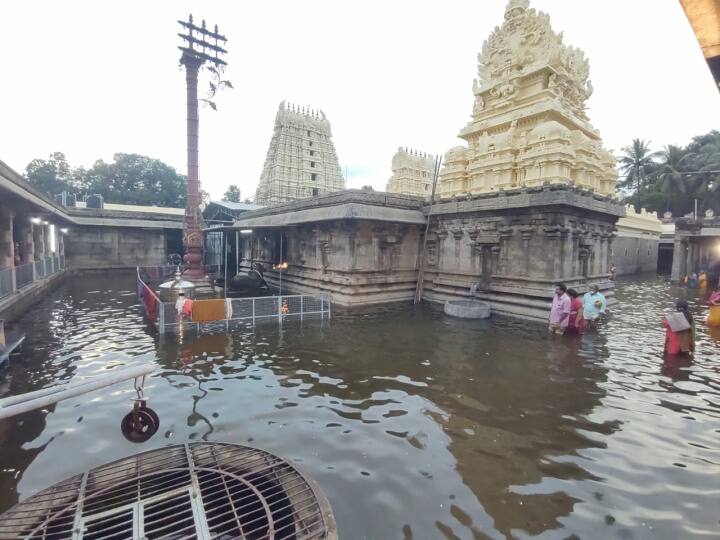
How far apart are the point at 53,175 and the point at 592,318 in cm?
6677

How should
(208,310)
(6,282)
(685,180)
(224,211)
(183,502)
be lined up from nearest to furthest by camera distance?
(183,502), (208,310), (6,282), (224,211), (685,180)

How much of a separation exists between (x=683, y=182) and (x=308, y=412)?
50237mm

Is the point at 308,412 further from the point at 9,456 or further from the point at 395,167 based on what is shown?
the point at 395,167

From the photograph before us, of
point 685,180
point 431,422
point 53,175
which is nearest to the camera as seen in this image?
point 431,422

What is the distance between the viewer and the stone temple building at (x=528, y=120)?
1359 centimetres

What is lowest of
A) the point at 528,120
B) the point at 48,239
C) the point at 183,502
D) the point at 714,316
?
the point at 183,502

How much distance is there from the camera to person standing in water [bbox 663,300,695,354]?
791 cm

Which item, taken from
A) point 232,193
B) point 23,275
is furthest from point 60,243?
point 232,193

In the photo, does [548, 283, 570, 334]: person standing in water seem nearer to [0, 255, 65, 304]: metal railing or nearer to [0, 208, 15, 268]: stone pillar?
[0, 255, 65, 304]: metal railing

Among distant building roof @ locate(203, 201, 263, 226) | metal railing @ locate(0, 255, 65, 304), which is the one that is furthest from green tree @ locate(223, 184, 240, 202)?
metal railing @ locate(0, 255, 65, 304)

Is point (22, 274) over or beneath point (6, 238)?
beneath

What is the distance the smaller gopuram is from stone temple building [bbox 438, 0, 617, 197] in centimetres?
1925

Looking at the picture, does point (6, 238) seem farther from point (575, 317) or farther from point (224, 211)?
point (575, 317)

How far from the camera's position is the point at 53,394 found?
2.70 metres
